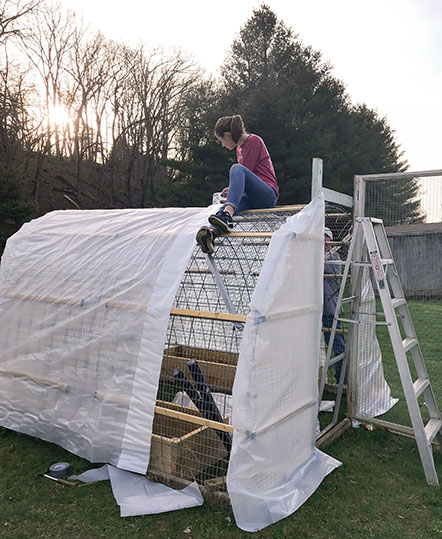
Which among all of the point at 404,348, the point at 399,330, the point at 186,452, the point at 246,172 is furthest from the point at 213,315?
the point at 399,330

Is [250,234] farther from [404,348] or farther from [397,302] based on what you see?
[404,348]

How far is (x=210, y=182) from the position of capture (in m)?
17.2

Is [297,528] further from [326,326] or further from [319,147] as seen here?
[319,147]

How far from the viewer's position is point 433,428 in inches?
143

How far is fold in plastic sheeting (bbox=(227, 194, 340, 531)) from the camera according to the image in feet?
8.94

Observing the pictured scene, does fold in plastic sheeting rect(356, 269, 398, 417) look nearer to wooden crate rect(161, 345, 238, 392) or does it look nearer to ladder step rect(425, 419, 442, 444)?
ladder step rect(425, 419, 442, 444)

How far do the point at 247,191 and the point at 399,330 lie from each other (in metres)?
1.72

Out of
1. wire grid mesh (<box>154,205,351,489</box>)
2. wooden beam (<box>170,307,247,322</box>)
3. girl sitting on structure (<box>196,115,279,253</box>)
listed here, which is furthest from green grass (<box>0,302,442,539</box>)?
girl sitting on structure (<box>196,115,279,253</box>)

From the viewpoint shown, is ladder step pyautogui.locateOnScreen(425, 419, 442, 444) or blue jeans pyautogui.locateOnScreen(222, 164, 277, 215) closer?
ladder step pyautogui.locateOnScreen(425, 419, 442, 444)

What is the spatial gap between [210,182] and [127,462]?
1472 centimetres

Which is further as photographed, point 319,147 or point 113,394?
point 319,147

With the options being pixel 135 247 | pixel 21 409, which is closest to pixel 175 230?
pixel 135 247

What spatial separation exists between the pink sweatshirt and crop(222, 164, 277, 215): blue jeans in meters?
0.18

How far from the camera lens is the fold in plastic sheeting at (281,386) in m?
2.72
